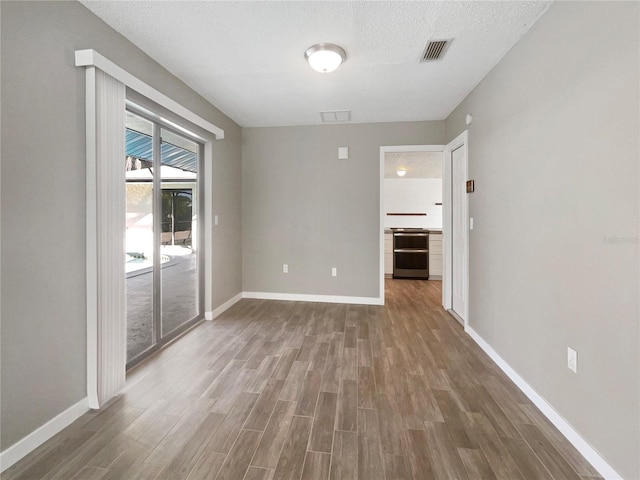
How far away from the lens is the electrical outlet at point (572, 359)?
1.59m

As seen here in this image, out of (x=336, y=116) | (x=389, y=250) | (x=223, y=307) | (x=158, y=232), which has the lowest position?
(x=223, y=307)

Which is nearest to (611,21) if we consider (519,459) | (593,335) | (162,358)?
(593,335)

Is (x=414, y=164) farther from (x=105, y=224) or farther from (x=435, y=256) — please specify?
(x=105, y=224)

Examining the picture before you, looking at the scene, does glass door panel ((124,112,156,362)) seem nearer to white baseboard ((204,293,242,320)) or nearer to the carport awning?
the carport awning

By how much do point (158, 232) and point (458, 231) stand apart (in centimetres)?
333

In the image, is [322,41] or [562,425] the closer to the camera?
[562,425]

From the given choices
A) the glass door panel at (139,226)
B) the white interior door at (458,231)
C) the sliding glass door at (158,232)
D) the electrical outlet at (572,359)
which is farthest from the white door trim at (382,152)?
the glass door panel at (139,226)

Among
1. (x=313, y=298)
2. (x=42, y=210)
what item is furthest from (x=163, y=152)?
(x=313, y=298)

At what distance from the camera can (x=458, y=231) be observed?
3.57 m

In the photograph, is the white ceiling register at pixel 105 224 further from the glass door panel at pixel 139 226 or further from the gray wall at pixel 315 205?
the gray wall at pixel 315 205

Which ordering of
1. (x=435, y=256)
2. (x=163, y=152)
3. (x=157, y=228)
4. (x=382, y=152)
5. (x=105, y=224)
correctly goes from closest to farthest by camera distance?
(x=105, y=224) < (x=157, y=228) < (x=163, y=152) < (x=382, y=152) < (x=435, y=256)

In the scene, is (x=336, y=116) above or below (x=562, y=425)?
above

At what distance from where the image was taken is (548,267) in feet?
6.03

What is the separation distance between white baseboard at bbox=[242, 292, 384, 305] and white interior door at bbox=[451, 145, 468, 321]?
1.01 m
